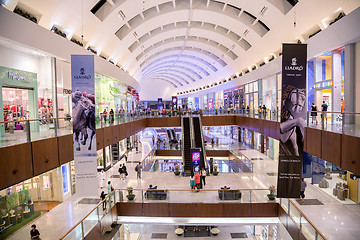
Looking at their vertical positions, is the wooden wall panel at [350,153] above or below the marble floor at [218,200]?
above

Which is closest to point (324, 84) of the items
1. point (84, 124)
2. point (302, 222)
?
point (302, 222)

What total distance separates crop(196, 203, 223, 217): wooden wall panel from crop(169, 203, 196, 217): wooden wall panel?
0.24m

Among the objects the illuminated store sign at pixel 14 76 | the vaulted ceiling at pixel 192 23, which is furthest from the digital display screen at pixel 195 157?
the vaulted ceiling at pixel 192 23

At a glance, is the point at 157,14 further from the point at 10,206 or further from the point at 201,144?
the point at 10,206

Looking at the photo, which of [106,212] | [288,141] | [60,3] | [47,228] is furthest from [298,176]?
[60,3]

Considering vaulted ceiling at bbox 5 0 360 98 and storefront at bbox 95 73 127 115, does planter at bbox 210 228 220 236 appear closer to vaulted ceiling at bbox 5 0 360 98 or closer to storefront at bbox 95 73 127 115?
storefront at bbox 95 73 127 115

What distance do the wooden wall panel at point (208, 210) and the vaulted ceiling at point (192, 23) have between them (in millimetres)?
11472

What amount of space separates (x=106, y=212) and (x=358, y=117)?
10.0 m

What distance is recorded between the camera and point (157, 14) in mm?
21688

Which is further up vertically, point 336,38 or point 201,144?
point 336,38

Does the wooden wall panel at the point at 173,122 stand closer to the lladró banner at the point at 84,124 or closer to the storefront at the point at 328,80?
the storefront at the point at 328,80

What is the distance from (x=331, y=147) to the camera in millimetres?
8586

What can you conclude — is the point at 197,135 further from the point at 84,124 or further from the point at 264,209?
the point at 84,124

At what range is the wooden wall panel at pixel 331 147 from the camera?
8.17 metres
